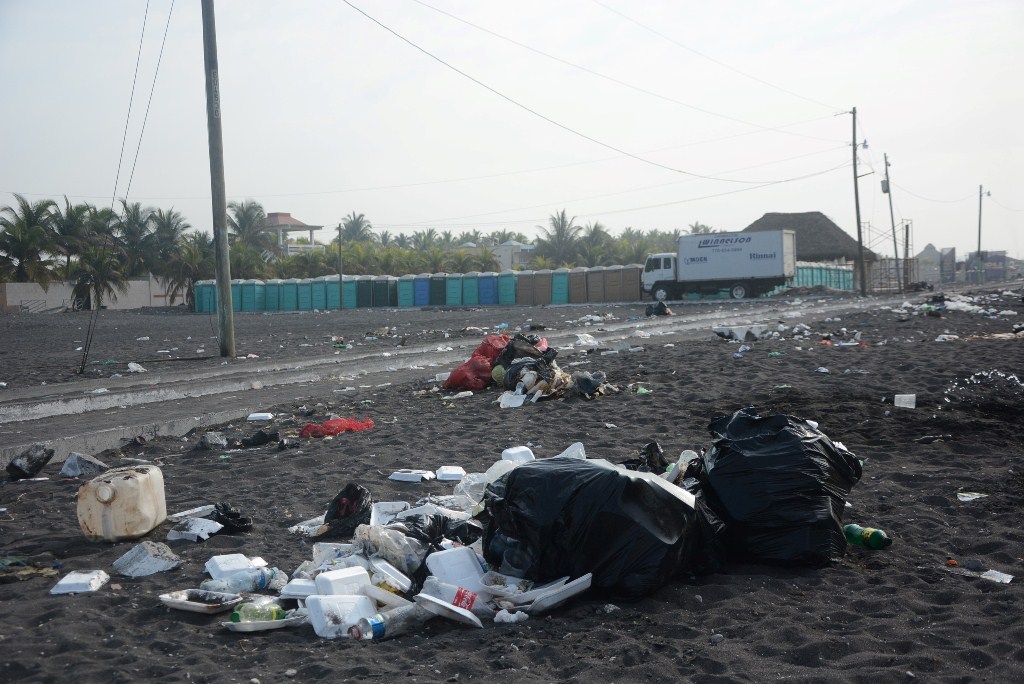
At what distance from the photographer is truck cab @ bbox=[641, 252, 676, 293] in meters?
39.3

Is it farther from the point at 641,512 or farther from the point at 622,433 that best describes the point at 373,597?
the point at 622,433

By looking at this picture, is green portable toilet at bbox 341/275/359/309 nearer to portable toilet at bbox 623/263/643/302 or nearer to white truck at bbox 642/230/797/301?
portable toilet at bbox 623/263/643/302

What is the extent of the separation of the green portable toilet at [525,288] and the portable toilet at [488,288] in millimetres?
418

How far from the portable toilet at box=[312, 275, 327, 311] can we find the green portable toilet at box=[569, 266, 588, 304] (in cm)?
1389

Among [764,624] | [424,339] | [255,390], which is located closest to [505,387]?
[255,390]

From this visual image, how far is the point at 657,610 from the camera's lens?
3428mm

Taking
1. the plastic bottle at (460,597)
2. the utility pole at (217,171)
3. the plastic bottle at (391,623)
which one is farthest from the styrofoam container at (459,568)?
the utility pole at (217,171)

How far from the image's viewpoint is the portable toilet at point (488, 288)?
44.8 metres

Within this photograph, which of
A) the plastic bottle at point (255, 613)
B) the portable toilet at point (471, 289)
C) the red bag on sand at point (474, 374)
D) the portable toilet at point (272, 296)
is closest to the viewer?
the plastic bottle at point (255, 613)

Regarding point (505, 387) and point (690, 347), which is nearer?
point (505, 387)

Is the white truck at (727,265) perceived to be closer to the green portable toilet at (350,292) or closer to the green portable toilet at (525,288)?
the green portable toilet at (525,288)

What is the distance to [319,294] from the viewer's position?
153 feet

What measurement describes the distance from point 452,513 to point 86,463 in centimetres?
341

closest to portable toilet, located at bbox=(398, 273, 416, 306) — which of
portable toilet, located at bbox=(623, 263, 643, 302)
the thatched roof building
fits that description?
portable toilet, located at bbox=(623, 263, 643, 302)
